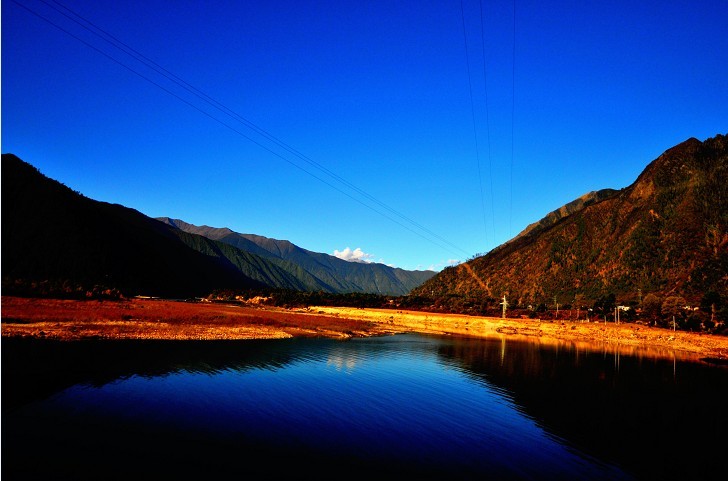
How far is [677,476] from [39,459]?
975 inches

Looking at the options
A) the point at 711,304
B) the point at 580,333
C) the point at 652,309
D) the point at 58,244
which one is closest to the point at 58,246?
the point at 58,244

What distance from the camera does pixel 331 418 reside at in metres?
20.8

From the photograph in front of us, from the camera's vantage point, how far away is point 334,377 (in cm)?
3034

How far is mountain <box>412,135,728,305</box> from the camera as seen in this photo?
114m

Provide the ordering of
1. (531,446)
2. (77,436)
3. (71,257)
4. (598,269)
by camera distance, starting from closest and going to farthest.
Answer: (77,436)
(531,446)
(71,257)
(598,269)

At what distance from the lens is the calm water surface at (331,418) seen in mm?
15453

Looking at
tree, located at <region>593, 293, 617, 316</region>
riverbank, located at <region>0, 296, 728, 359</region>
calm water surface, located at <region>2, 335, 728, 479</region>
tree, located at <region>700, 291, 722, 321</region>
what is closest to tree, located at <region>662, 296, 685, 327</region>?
tree, located at <region>700, 291, 722, 321</region>

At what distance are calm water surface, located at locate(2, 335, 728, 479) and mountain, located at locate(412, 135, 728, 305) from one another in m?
93.4

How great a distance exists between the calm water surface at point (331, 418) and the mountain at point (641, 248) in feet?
306

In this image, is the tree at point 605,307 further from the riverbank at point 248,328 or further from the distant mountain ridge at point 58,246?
the distant mountain ridge at point 58,246

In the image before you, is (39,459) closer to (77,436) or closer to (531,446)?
(77,436)

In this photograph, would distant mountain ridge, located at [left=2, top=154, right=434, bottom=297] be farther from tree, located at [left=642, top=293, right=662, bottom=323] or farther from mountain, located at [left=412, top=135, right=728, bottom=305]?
mountain, located at [left=412, top=135, right=728, bottom=305]

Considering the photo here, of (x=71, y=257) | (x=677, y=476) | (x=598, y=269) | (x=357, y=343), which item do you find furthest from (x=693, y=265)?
(x=71, y=257)

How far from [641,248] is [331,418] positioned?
143919mm
